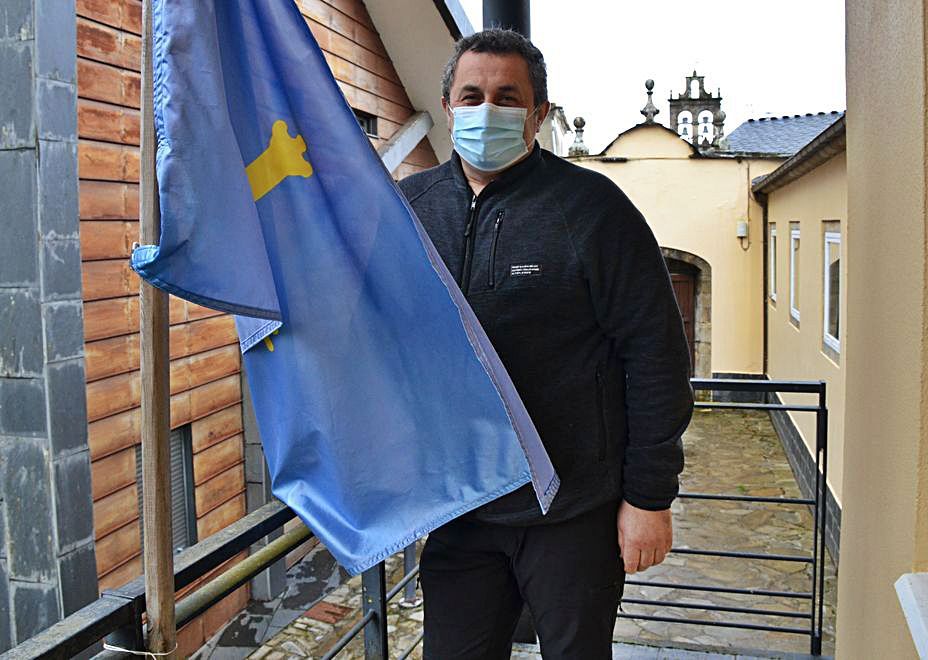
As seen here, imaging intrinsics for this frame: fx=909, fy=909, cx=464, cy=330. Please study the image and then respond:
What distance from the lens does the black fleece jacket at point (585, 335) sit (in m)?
1.74

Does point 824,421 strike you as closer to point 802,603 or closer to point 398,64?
point 802,603

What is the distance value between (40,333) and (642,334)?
109 inches

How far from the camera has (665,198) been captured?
16.1m

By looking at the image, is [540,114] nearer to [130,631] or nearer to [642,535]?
[642,535]

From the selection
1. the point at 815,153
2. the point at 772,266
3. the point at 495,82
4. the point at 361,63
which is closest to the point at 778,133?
the point at 772,266

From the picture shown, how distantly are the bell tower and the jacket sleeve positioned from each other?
21.8m

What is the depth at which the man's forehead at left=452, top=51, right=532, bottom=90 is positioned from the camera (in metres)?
1.86

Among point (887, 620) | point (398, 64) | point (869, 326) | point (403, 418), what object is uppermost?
point (398, 64)

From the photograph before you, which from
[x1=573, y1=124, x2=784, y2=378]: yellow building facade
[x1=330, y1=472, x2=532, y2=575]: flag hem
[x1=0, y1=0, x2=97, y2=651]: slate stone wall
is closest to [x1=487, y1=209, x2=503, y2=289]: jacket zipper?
[x1=330, y1=472, x2=532, y2=575]: flag hem

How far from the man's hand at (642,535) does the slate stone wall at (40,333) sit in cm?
270

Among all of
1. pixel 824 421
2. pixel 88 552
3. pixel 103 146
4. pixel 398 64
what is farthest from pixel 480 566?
pixel 398 64

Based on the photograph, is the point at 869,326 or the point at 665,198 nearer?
the point at 869,326

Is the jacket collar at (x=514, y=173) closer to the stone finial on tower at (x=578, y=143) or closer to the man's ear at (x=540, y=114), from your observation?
the man's ear at (x=540, y=114)

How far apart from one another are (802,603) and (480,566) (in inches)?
195
